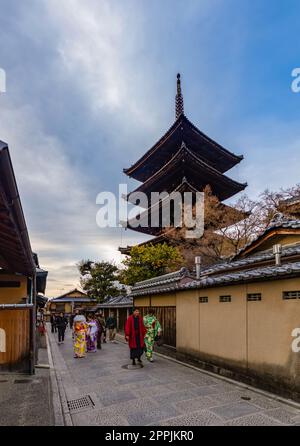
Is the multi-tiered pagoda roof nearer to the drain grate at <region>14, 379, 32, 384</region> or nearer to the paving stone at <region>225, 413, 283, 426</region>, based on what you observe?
the drain grate at <region>14, 379, 32, 384</region>

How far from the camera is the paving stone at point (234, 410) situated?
5.04m

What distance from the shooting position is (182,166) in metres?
24.7

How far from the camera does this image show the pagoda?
24.3 m

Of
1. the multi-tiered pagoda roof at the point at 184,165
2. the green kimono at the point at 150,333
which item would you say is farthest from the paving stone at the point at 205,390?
the multi-tiered pagoda roof at the point at 184,165

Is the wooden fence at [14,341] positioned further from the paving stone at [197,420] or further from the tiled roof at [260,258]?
the tiled roof at [260,258]

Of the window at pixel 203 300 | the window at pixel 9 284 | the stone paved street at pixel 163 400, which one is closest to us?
the stone paved street at pixel 163 400

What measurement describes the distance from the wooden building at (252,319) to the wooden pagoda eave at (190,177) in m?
13.7

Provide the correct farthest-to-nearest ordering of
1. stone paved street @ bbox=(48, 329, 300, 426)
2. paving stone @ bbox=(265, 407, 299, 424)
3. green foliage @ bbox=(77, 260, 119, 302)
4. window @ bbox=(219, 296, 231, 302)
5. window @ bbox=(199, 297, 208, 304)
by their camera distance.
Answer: green foliage @ bbox=(77, 260, 119, 302)
window @ bbox=(199, 297, 208, 304)
window @ bbox=(219, 296, 231, 302)
stone paved street @ bbox=(48, 329, 300, 426)
paving stone @ bbox=(265, 407, 299, 424)

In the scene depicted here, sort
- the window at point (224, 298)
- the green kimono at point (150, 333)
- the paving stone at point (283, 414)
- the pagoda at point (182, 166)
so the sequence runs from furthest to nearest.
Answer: the pagoda at point (182, 166) → the green kimono at point (150, 333) → the window at point (224, 298) → the paving stone at point (283, 414)

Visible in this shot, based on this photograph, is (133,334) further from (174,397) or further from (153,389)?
(174,397)

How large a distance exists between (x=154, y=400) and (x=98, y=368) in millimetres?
3907

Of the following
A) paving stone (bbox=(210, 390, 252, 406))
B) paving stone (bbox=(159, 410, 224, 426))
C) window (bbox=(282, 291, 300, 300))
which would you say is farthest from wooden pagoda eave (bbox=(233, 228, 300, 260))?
paving stone (bbox=(159, 410, 224, 426))

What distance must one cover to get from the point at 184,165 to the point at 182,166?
0.22m
